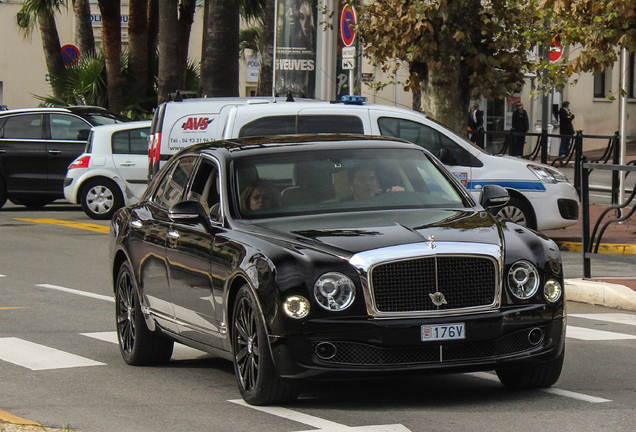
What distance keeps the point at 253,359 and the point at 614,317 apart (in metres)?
5.09

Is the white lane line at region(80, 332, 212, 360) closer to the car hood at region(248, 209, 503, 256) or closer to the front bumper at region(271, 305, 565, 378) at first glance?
the car hood at region(248, 209, 503, 256)

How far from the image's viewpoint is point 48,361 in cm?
920

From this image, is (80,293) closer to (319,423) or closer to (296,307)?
(296,307)

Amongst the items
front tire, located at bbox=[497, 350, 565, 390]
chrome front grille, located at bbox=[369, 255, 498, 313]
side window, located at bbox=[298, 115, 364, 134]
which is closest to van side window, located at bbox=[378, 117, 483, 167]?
side window, located at bbox=[298, 115, 364, 134]

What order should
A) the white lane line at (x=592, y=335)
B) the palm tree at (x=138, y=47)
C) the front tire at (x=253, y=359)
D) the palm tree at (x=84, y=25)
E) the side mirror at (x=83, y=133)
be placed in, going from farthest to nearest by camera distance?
the palm tree at (x=84, y=25), the palm tree at (x=138, y=47), the side mirror at (x=83, y=133), the white lane line at (x=592, y=335), the front tire at (x=253, y=359)

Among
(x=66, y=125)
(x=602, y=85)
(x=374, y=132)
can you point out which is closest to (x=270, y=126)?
(x=374, y=132)

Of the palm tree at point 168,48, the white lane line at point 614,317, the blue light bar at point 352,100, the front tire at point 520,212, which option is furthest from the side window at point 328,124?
the palm tree at point 168,48

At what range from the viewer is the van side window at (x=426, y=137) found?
651 inches

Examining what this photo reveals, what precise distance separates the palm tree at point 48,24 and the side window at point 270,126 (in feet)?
56.1

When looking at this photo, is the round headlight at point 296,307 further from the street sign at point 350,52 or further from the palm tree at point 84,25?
the palm tree at point 84,25

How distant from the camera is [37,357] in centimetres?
938

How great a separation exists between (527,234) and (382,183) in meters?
1.10

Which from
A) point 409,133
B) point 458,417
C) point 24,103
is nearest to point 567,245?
point 409,133

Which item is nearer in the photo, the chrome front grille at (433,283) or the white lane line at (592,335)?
the chrome front grille at (433,283)
